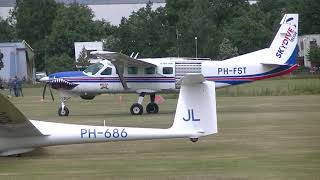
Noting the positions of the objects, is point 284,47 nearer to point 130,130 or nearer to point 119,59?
point 119,59

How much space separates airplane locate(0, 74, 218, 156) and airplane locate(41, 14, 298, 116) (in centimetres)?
1182

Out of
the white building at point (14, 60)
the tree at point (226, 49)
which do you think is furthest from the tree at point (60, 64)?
the tree at point (226, 49)

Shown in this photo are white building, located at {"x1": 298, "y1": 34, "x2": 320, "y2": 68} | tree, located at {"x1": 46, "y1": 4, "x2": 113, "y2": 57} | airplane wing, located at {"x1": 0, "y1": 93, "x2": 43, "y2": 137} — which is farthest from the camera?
white building, located at {"x1": 298, "y1": 34, "x2": 320, "y2": 68}

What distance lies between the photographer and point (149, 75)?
86.6ft

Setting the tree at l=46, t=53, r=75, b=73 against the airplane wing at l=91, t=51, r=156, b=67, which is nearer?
the airplane wing at l=91, t=51, r=156, b=67

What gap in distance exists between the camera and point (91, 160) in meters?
13.6

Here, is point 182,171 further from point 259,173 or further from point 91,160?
point 91,160

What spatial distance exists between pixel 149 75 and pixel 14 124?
1287 cm

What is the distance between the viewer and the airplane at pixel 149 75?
26.1 meters

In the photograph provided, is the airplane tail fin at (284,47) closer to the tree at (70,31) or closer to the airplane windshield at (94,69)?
the airplane windshield at (94,69)

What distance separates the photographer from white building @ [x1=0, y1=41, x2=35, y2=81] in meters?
85.8

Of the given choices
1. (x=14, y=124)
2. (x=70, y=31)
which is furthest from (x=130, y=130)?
(x=70, y=31)

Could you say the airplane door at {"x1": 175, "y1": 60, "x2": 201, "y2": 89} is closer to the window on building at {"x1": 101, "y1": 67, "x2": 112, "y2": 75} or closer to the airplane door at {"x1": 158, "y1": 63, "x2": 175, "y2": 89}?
the airplane door at {"x1": 158, "y1": 63, "x2": 175, "y2": 89}

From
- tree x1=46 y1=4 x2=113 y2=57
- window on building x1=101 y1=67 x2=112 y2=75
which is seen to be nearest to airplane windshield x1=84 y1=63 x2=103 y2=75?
window on building x1=101 y1=67 x2=112 y2=75
